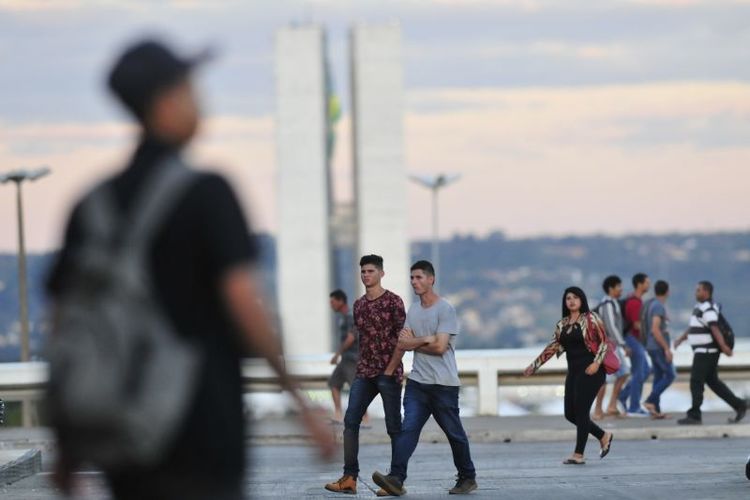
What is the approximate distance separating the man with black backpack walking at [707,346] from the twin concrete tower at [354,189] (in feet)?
339

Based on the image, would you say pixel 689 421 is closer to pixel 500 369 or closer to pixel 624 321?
pixel 624 321

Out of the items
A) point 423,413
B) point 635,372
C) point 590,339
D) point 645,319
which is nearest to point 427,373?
point 423,413

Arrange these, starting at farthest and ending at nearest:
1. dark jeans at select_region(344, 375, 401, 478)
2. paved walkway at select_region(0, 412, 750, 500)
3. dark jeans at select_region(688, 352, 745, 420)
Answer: dark jeans at select_region(688, 352, 745, 420)
paved walkway at select_region(0, 412, 750, 500)
dark jeans at select_region(344, 375, 401, 478)

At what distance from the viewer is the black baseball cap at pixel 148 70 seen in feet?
15.2

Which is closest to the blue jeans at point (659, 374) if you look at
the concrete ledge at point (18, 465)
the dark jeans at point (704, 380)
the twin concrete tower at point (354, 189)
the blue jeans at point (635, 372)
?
the blue jeans at point (635, 372)

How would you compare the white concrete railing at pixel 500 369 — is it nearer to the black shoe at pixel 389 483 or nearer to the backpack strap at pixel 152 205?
the black shoe at pixel 389 483

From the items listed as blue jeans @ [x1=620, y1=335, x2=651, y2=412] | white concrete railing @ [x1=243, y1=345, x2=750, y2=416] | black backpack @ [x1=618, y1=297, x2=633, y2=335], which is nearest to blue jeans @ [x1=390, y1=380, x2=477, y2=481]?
blue jeans @ [x1=620, y1=335, x2=651, y2=412]

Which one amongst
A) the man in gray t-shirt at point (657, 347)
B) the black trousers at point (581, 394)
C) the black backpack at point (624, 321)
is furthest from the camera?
the black backpack at point (624, 321)

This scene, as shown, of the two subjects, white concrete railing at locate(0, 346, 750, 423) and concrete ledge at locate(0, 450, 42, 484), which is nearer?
concrete ledge at locate(0, 450, 42, 484)

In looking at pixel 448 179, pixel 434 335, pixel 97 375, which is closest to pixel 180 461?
pixel 97 375

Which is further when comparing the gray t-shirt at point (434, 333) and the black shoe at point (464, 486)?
the black shoe at point (464, 486)

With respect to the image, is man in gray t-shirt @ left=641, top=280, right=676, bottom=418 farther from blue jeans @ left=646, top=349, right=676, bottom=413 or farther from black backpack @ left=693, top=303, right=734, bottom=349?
black backpack @ left=693, top=303, right=734, bottom=349

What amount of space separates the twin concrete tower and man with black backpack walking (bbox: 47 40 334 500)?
120 m

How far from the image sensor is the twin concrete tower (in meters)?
130
